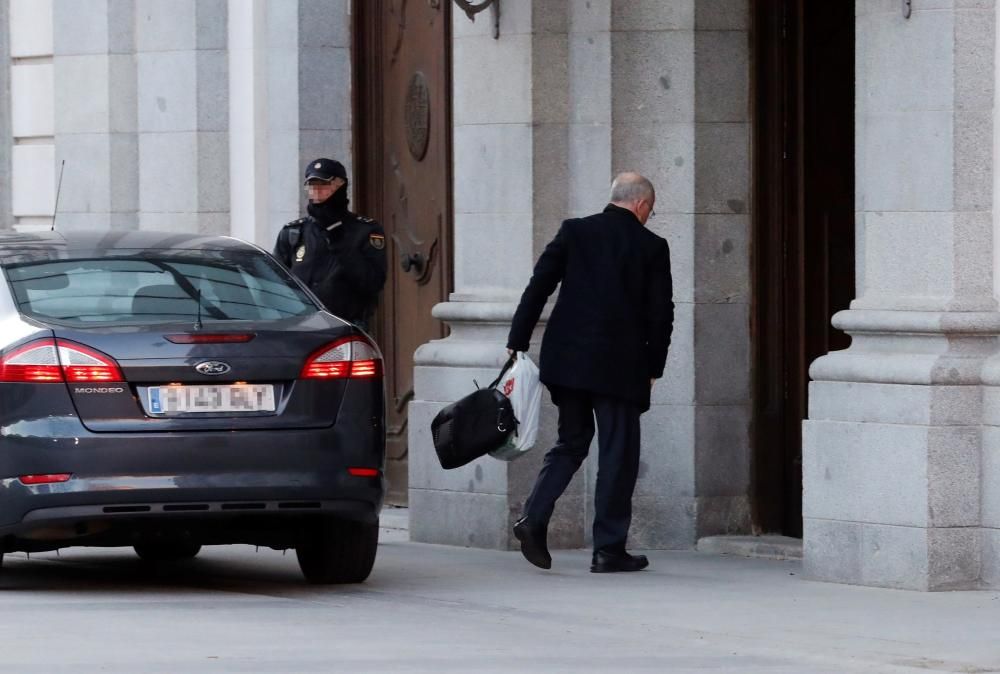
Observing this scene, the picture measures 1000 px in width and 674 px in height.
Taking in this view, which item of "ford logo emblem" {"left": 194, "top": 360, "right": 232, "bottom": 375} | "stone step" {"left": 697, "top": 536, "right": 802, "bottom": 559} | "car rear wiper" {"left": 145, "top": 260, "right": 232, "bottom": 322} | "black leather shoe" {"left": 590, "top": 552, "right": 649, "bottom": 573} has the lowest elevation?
"stone step" {"left": 697, "top": 536, "right": 802, "bottom": 559}

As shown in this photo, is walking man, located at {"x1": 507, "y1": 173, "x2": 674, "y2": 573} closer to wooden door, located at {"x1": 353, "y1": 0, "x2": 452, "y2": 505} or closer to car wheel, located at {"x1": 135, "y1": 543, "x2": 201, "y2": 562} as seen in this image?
car wheel, located at {"x1": 135, "y1": 543, "x2": 201, "y2": 562}

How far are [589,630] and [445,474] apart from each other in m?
3.47

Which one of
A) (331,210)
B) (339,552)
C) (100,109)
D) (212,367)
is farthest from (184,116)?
(212,367)

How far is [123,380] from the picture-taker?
9438 millimetres

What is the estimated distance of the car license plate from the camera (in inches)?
373

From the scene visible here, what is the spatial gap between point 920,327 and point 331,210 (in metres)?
3.25

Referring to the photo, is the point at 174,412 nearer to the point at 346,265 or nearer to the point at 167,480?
the point at 167,480

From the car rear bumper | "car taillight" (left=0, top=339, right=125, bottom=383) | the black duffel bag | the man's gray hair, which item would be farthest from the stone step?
"car taillight" (left=0, top=339, right=125, bottom=383)

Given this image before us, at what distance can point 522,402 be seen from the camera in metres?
10.8

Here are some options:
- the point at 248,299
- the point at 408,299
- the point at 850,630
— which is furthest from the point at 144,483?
the point at 408,299

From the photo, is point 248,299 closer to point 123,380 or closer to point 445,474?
point 123,380

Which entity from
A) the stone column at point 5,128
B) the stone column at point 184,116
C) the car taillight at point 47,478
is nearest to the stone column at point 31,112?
the stone column at point 5,128

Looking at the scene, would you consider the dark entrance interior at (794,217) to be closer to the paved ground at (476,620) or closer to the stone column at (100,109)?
the paved ground at (476,620)

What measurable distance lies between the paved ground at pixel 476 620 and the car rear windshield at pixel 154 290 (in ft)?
3.56
